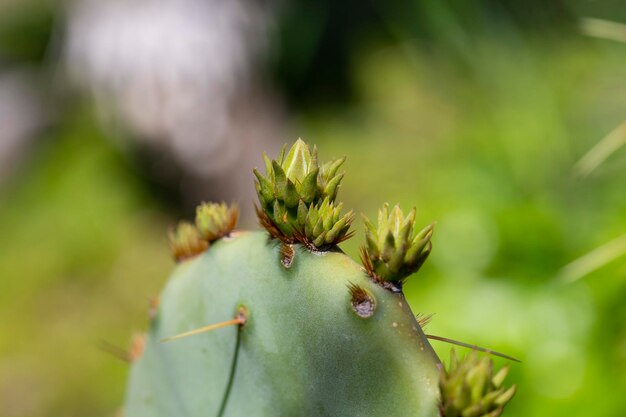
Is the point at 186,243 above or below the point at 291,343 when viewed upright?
above

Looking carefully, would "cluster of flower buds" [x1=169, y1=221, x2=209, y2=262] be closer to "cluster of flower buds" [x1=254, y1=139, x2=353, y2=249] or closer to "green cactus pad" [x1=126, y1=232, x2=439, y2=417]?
"green cactus pad" [x1=126, y1=232, x2=439, y2=417]

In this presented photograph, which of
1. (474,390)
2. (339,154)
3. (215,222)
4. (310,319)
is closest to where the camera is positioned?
(474,390)

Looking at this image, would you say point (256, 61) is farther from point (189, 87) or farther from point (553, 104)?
point (553, 104)

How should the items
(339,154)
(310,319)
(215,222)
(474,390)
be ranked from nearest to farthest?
(474,390) < (310,319) < (215,222) < (339,154)

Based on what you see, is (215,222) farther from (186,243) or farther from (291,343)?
(291,343)

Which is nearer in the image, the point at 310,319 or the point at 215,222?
A: the point at 310,319

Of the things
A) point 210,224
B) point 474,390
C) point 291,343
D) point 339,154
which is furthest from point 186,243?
point 339,154

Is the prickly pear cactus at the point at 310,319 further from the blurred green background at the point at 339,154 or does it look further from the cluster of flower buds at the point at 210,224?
the blurred green background at the point at 339,154
